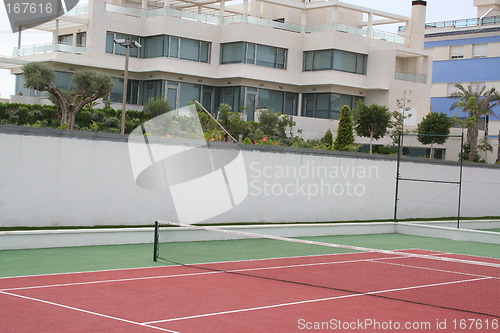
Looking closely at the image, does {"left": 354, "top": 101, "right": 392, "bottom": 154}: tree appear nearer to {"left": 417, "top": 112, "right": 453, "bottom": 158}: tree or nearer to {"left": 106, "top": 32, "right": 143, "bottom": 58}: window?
{"left": 417, "top": 112, "right": 453, "bottom": 158}: tree

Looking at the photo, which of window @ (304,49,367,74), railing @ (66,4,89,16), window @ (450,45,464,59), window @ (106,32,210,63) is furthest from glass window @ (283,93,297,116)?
window @ (450,45,464,59)

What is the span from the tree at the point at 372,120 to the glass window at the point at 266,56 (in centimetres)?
713

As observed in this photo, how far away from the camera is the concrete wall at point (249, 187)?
17.8 metres

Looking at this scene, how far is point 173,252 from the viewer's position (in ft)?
56.1

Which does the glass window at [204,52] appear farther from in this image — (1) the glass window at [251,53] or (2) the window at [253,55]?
(1) the glass window at [251,53]

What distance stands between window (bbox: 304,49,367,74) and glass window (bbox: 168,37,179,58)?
31.8 ft

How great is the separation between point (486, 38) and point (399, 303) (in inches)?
2446

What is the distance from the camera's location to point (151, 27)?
4938 cm

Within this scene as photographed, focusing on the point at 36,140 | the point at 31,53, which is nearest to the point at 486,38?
the point at 31,53

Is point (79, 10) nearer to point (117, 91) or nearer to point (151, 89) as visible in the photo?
point (117, 91)

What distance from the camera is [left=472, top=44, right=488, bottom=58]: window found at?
69.4m

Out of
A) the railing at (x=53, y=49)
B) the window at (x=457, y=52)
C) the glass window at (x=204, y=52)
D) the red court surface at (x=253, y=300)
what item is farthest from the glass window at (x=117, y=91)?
the window at (x=457, y=52)

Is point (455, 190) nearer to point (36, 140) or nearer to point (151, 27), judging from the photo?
point (36, 140)

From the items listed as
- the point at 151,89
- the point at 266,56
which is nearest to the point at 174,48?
the point at 151,89
